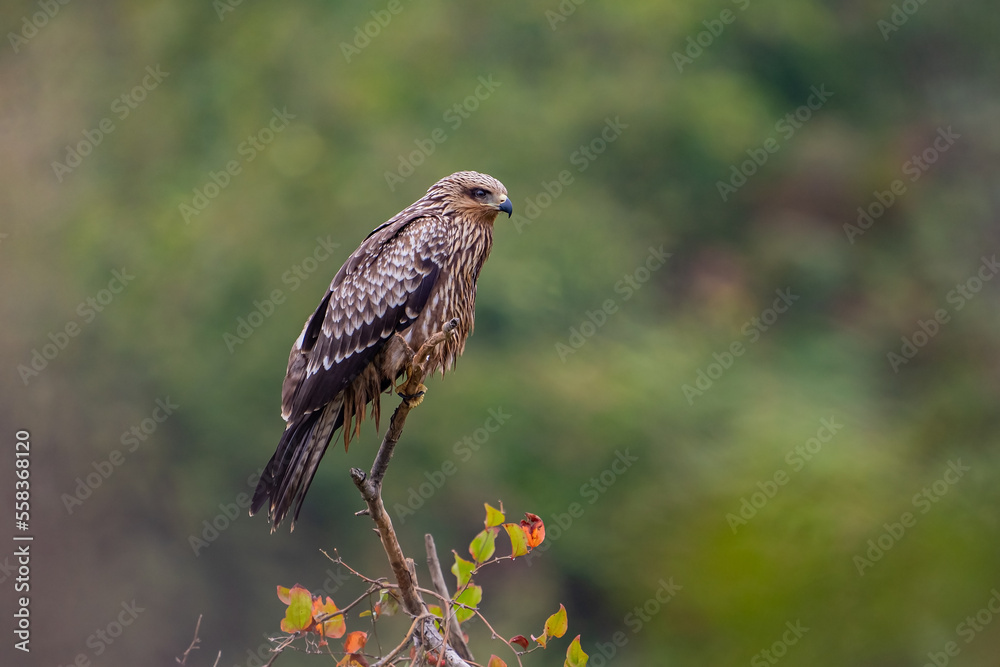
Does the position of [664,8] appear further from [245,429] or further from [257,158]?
[245,429]

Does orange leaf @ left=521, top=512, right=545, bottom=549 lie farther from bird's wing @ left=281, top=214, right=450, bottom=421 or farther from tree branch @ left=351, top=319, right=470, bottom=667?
bird's wing @ left=281, top=214, right=450, bottom=421

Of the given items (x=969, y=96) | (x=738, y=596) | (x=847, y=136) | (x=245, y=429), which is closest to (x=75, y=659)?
(x=245, y=429)

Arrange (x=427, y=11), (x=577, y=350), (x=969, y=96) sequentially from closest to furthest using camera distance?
(x=577, y=350)
(x=427, y=11)
(x=969, y=96)

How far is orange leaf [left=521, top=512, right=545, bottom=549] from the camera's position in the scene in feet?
11.4

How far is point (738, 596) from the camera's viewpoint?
9.79 meters

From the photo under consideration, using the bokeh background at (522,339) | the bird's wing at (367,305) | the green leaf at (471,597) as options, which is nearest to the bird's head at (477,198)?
the bird's wing at (367,305)

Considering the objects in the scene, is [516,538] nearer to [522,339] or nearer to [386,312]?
[386,312]

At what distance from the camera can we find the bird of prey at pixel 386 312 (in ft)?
15.4

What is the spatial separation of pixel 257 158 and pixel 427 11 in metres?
3.61

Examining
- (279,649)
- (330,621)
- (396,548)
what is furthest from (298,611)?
(396,548)

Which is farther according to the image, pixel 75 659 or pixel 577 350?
pixel 577 350

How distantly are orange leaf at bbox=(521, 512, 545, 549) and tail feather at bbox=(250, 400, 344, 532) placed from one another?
1.26 meters

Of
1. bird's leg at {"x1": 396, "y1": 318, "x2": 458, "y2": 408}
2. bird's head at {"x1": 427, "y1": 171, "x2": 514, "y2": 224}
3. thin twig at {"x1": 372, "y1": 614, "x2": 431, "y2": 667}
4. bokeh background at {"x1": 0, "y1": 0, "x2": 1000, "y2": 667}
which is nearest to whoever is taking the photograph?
thin twig at {"x1": 372, "y1": 614, "x2": 431, "y2": 667}

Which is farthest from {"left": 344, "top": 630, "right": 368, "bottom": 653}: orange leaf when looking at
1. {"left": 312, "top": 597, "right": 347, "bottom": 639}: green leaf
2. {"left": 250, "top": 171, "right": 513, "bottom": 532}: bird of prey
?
{"left": 250, "top": 171, "right": 513, "bottom": 532}: bird of prey
